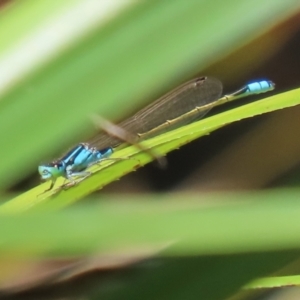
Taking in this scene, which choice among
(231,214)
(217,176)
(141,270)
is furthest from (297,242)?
(217,176)

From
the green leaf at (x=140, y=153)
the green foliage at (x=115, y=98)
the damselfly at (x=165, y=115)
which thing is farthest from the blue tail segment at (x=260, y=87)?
the green foliage at (x=115, y=98)

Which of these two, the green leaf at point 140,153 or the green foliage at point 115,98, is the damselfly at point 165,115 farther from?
the green foliage at point 115,98

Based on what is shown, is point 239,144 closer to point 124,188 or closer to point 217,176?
point 217,176

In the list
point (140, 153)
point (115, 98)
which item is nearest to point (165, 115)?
point (140, 153)

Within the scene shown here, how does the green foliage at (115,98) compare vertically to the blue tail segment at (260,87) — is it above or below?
below

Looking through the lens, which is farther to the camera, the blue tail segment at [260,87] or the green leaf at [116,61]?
the blue tail segment at [260,87]

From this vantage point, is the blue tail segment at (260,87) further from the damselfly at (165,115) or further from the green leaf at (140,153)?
the green leaf at (140,153)

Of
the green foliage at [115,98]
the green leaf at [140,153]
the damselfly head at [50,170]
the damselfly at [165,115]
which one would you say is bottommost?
the green foliage at [115,98]

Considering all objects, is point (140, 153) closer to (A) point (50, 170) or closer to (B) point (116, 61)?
(A) point (50, 170)

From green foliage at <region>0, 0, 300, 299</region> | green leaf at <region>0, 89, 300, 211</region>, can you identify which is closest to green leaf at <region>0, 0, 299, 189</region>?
green foliage at <region>0, 0, 300, 299</region>

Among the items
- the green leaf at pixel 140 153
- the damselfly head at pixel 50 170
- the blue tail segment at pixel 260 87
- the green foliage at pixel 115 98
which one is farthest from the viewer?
the blue tail segment at pixel 260 87

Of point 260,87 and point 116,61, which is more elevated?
point 260,87

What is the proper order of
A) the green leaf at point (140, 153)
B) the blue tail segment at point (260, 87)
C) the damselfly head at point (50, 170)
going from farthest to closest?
the blue tail segment at point (260, 87), the damselfly head at point (50, 170), the green leaf at point (140, 153)
